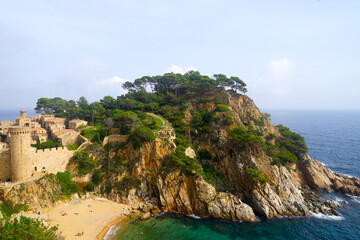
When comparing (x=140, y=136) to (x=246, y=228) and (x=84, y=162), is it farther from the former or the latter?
(x=246, y=228)

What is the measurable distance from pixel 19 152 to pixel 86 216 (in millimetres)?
14586

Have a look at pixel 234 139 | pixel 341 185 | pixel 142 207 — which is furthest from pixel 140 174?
pixel 341 185

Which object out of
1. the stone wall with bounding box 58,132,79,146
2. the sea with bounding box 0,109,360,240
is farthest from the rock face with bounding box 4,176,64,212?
the sea with bounding box 0,109,360,240

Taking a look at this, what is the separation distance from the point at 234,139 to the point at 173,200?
1914 centimetres

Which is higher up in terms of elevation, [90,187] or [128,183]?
[128,183]

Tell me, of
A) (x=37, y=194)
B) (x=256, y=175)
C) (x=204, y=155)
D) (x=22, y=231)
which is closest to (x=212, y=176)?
(x=204, y=155)

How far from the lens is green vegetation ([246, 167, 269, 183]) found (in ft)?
122

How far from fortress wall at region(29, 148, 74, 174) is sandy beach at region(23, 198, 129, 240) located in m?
6.89

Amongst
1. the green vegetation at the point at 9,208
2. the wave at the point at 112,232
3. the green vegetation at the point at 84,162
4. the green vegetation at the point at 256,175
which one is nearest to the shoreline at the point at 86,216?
the wave at the point at 112,232

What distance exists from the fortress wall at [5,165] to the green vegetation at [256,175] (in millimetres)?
42302

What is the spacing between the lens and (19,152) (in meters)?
28.8

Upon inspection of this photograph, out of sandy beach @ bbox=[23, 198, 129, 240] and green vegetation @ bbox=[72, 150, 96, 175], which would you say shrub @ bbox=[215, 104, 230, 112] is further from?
green vegetation @ bbox=[72, 150, 96, 175]

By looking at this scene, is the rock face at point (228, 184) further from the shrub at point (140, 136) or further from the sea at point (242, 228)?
the sea at point (242, 228)

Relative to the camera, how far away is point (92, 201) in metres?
33.8
